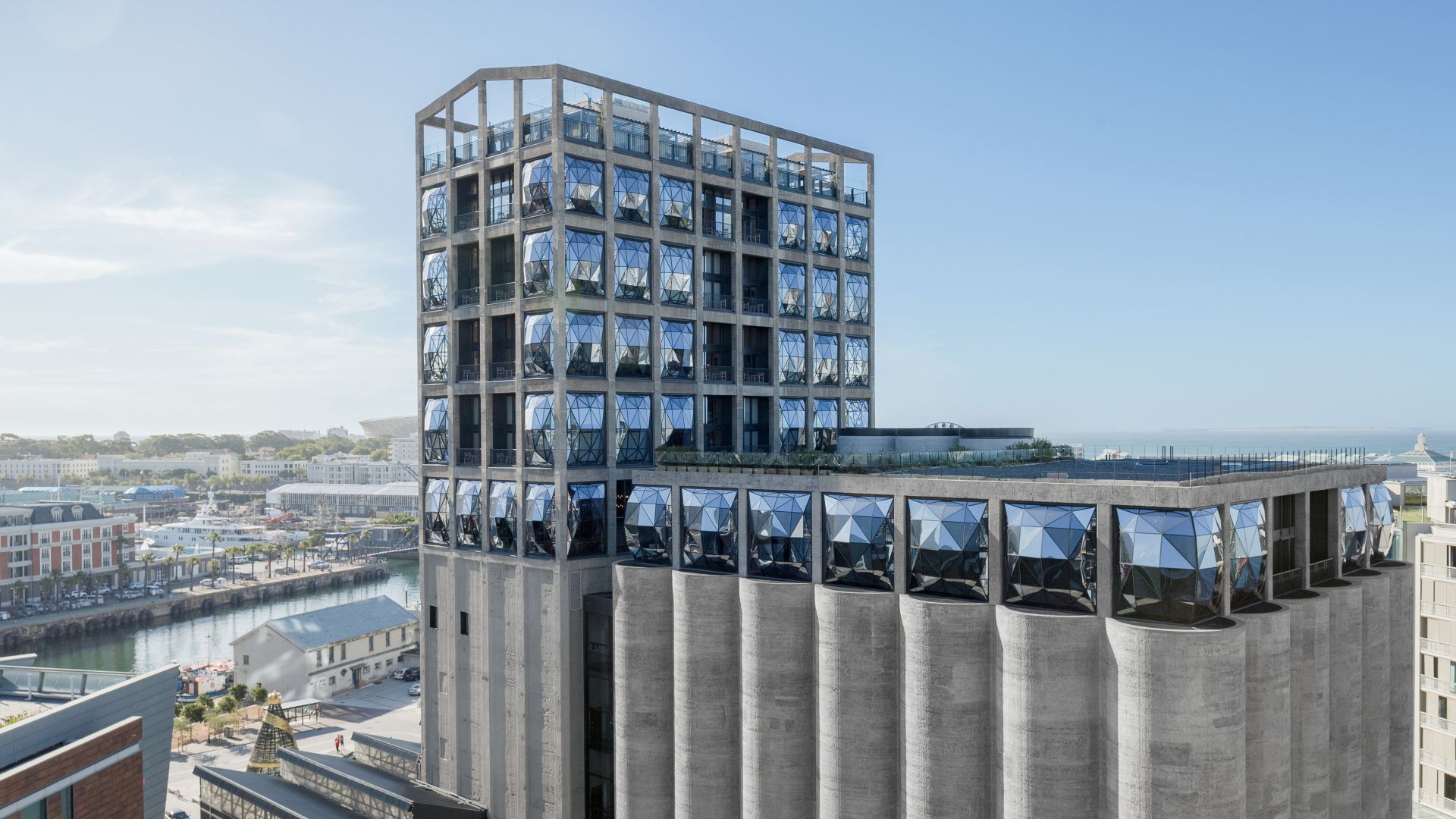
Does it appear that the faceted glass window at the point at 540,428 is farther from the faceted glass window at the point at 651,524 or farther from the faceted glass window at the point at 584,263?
the faceted glass window at the point at 584,263

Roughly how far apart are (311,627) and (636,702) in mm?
70129

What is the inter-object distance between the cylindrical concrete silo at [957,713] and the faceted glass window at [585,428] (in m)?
20.6

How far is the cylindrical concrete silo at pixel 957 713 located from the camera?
3412 cm

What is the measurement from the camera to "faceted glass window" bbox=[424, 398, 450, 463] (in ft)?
176

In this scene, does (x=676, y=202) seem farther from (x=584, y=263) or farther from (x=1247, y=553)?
(x=1247, y=553)

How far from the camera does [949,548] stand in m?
35.7

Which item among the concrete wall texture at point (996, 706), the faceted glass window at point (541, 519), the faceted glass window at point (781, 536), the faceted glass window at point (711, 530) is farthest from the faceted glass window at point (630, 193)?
the concrete wall texture at point (996, 706)

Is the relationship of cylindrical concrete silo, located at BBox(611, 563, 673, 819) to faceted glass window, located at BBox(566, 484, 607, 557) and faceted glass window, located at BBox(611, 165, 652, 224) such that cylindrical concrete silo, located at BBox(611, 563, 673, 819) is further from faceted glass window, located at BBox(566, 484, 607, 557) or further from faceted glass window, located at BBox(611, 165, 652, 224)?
faceted glass window, located at BBox(611, 165, 652, 224)

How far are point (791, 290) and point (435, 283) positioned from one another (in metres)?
20.9

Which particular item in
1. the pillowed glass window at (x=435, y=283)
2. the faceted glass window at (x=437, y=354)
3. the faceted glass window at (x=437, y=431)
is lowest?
the faceted glass window at (x=437, y=431)

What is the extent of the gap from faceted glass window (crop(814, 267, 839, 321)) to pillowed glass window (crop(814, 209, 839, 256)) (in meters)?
1.28

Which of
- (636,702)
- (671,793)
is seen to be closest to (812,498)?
(636,702)

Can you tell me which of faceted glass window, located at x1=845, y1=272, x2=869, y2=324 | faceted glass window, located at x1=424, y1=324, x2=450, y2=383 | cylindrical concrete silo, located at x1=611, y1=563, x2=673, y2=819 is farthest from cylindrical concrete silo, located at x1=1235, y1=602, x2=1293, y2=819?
faceted glass window, located at x1=424, y1=324, x2=450, y2=383

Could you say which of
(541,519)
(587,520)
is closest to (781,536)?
(587,520)
